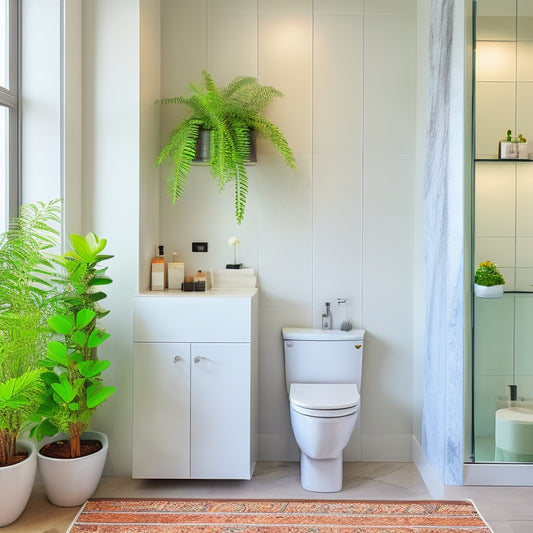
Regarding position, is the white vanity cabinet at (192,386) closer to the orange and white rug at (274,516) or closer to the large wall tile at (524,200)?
the orange and white rug at (274,516)

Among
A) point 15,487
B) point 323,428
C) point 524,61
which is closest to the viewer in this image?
point 15,487

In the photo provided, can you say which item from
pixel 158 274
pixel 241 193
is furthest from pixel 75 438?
pixel 241 193

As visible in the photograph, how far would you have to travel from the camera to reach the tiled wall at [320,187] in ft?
11.0

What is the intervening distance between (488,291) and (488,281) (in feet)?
0.15

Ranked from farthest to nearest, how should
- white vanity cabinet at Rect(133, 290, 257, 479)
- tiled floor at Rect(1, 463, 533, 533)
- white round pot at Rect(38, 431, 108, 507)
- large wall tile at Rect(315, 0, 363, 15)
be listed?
large wall tile at Rect(315, 0, 363, 15) < white vanity cabinet at Rect(133, 290, 257, 479) < white round pot at Rect(38, 431, 108, 507) < tiled floor at Rect(1, 463, 533, 533)

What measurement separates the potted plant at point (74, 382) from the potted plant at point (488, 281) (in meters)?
1.68

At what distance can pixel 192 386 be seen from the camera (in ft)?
9.56

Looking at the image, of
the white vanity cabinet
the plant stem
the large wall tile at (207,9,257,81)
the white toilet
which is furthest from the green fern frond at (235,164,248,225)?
the plant stem

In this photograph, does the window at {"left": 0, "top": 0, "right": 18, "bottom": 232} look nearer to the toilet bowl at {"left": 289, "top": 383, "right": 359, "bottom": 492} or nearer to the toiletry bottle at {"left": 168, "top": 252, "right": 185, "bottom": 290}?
the toiletry bottle at {"left": 168, "top": 252, "right": 185, "bottom": 290}

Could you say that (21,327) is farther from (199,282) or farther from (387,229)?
(387,229)

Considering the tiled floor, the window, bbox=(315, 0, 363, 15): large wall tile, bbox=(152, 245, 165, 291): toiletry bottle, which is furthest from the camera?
bbox=(315, 0, 363, 15): large wall tile

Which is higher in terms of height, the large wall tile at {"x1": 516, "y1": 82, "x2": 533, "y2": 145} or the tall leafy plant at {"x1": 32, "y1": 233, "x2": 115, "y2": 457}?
the large wall tile at {"x1": 516, "y1": 82, "x2": 533, "y2": 145}

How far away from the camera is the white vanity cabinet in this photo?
290cm

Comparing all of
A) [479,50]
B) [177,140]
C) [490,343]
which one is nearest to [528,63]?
[479,50]
